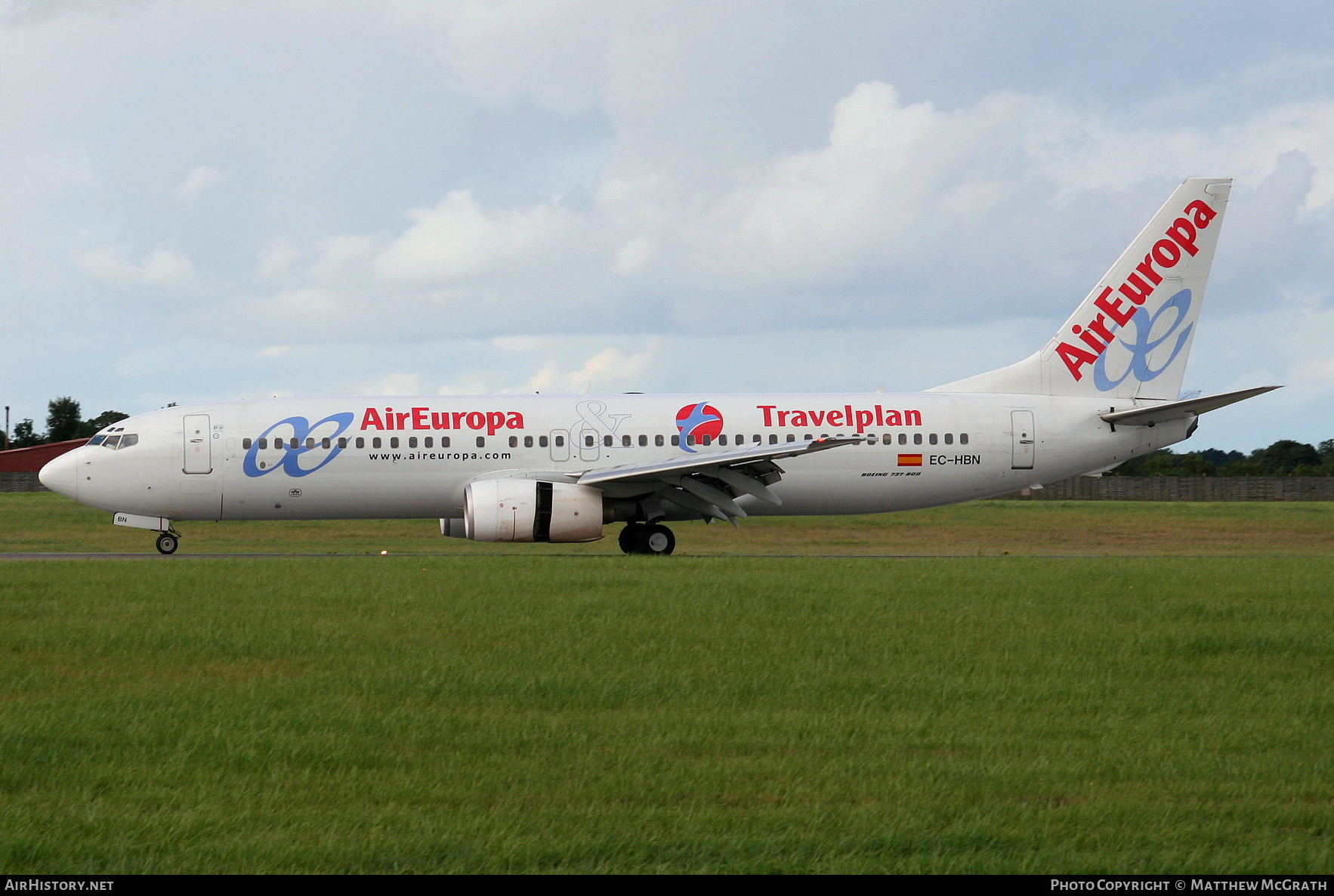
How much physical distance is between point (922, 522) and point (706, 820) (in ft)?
114

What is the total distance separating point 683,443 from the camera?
27.4 m

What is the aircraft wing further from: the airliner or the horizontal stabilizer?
the horizontal stabilizer

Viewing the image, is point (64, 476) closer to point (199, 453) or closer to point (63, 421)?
point (199, 453)

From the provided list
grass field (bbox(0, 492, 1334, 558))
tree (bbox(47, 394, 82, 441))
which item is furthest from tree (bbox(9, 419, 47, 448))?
grass field (bbox(0, 492, 1334, 558))

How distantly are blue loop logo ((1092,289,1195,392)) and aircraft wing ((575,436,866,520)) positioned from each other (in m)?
5.99

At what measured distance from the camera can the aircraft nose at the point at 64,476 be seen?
2705 cm

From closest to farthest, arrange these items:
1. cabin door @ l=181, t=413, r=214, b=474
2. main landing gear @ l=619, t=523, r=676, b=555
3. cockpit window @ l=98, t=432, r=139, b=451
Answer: main landing gear @ l=619, t=523, r=676, b=555 < cabin door @ l=181, t=413, r=214, b=474 < cockpit window @ l=98, t=432, r=139, b=451

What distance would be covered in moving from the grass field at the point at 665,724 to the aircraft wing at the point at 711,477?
21.7 feet

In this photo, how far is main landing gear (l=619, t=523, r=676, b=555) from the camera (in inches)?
1044

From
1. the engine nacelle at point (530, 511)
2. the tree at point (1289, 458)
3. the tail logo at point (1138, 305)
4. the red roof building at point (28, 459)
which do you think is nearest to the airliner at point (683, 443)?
the tail logo at point (1138, 305)

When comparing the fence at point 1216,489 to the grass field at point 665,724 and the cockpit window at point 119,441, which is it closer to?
the cockpit window at point 119,441

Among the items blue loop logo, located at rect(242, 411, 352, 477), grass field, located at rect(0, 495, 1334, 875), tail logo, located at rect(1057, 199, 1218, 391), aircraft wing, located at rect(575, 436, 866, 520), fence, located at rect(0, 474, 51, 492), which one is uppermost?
tail logo, located at rect(1057, 199, 1218, 391)

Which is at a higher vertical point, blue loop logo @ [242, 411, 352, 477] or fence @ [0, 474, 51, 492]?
fence @ [0, 474, 51, 492]

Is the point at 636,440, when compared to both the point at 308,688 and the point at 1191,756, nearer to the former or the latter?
the point at 308,688
